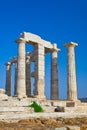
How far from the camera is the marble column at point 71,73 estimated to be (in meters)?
41.0

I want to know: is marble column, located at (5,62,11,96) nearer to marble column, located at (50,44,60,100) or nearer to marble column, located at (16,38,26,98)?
marble column, located at (50,44,60,100)

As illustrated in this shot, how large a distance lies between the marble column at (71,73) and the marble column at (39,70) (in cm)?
423

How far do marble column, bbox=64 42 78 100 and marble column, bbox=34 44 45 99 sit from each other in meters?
4.23

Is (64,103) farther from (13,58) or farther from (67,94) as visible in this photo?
(13,58)

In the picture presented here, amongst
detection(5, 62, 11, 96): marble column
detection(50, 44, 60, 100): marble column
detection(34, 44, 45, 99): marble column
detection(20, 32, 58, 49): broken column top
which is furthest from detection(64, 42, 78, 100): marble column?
detection(5, 62, 11, 96): marble column

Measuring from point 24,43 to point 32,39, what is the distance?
150 centimetres

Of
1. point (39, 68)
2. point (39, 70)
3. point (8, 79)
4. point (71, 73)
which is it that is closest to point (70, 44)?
point (71, 73)

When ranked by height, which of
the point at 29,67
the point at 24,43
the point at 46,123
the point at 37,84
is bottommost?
the point at 46,123

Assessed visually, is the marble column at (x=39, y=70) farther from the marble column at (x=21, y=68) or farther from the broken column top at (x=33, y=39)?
the marble column at (x=21, y=68)

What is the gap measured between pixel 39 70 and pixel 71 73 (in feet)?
17.1

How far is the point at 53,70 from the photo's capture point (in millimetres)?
44688

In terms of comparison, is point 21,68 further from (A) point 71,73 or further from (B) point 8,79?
(B) point 8,79

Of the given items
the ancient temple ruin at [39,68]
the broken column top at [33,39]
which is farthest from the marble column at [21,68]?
the broken column top at [33,39]

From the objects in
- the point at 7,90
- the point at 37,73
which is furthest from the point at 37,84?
the point at 7,90
